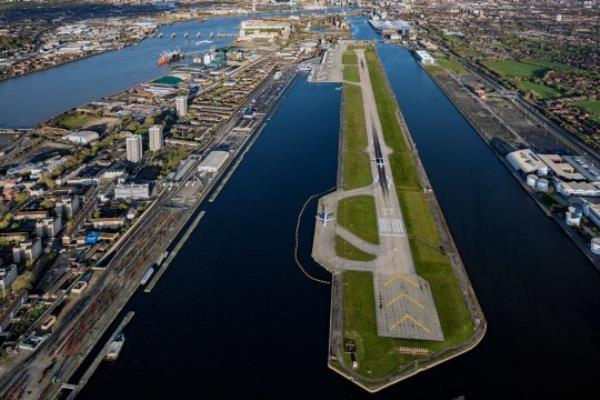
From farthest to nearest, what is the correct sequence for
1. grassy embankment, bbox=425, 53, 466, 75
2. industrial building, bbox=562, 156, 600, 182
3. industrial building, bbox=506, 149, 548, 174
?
grassy embankment, bbox=425, 53, 466, 75, industrial building, bbox=506, 149, 548, 174, industrial building, bbox=562, 156, 600, 182

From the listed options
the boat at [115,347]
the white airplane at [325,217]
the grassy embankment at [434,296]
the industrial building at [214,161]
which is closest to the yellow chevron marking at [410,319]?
the grassy embankment at [434,296]

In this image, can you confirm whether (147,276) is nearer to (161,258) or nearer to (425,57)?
(161,258)

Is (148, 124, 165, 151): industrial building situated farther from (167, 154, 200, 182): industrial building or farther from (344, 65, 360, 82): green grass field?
(344, 65, 360, 82): green grass field

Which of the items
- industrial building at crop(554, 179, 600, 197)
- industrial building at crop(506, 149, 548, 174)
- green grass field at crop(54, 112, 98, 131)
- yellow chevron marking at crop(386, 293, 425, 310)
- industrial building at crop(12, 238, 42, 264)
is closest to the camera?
yellow chevron marking at crop(386, 293, 425, 310)

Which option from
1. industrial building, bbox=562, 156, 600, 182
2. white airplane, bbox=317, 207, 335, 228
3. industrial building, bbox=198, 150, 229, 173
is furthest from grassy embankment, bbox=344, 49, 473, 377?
industrial building, bbox=198, 150, 229, 173

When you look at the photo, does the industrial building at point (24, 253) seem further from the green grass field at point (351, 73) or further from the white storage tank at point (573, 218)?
Answer: the green grass field at point (351, 73)

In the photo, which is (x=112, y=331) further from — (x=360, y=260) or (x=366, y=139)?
(x=366, y=139)

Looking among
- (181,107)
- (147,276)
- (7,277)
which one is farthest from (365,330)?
(181,107)
